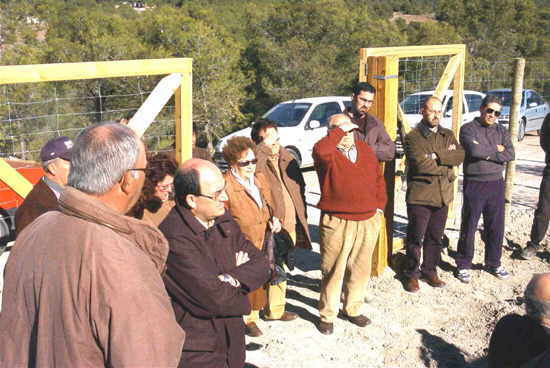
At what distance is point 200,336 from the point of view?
3.04m

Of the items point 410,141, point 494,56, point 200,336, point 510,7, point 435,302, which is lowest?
point 435,302

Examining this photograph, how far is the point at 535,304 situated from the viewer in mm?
3008

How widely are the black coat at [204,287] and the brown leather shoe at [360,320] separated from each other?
7.71ft

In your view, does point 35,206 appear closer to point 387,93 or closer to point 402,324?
point 402,324

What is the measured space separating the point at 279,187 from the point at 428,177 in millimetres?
1625

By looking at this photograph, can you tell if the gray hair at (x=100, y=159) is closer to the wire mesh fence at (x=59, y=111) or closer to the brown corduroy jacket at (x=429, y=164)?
the brown corduroy jacket at (x=429, y=164)

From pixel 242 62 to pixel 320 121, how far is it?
1056cm

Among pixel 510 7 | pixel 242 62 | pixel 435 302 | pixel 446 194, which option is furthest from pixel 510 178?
pixel 510 7

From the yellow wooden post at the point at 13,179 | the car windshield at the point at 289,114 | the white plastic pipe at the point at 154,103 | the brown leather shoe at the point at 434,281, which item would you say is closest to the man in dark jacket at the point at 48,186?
the yellow wooden post at the point at 13,179

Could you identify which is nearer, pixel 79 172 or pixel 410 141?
pixel 79 172

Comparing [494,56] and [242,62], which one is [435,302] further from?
[494,56]

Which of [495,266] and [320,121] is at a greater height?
[320,121]

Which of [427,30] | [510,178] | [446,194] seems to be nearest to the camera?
[446,194]

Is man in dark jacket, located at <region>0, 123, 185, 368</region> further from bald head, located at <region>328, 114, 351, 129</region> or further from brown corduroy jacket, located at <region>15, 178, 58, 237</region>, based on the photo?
bald head, located at <region>328, 114, 351, 129</region>
